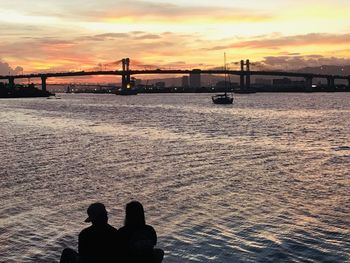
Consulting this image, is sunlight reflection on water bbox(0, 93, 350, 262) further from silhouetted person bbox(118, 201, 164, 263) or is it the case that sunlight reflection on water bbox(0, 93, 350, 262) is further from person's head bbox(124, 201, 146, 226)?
person's head bbox(124, 201, 146, 226)

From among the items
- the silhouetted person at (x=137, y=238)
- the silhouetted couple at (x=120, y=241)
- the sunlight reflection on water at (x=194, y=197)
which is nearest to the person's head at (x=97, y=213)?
the silhouetted couple at (x=120, y=241)

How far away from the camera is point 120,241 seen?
6.16 meters

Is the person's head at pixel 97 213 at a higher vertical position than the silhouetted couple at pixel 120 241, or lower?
higher

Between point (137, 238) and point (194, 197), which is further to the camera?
point (194, 197)

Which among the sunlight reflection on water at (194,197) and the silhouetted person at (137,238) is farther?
the sunlight reflection on water at (194,197)

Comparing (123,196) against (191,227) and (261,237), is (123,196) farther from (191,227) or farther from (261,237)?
(261,237)

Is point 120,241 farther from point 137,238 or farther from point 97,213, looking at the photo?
point 97,213

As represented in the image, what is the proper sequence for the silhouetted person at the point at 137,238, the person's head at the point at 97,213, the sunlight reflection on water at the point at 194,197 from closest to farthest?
the person's head at the point at 97,213 < the silhouetted person at the point at 137,238 < the sunlight reflection on water at the point at 194,197

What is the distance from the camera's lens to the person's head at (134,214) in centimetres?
589

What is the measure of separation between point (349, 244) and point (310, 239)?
914 millimetres

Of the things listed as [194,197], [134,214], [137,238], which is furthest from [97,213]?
[194,197]

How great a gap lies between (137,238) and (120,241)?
0.25 m

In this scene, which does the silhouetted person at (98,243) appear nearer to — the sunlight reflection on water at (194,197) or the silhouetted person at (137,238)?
the silhouetted person at (137,238)

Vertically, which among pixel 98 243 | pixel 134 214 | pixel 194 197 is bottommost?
pixel 194 197
